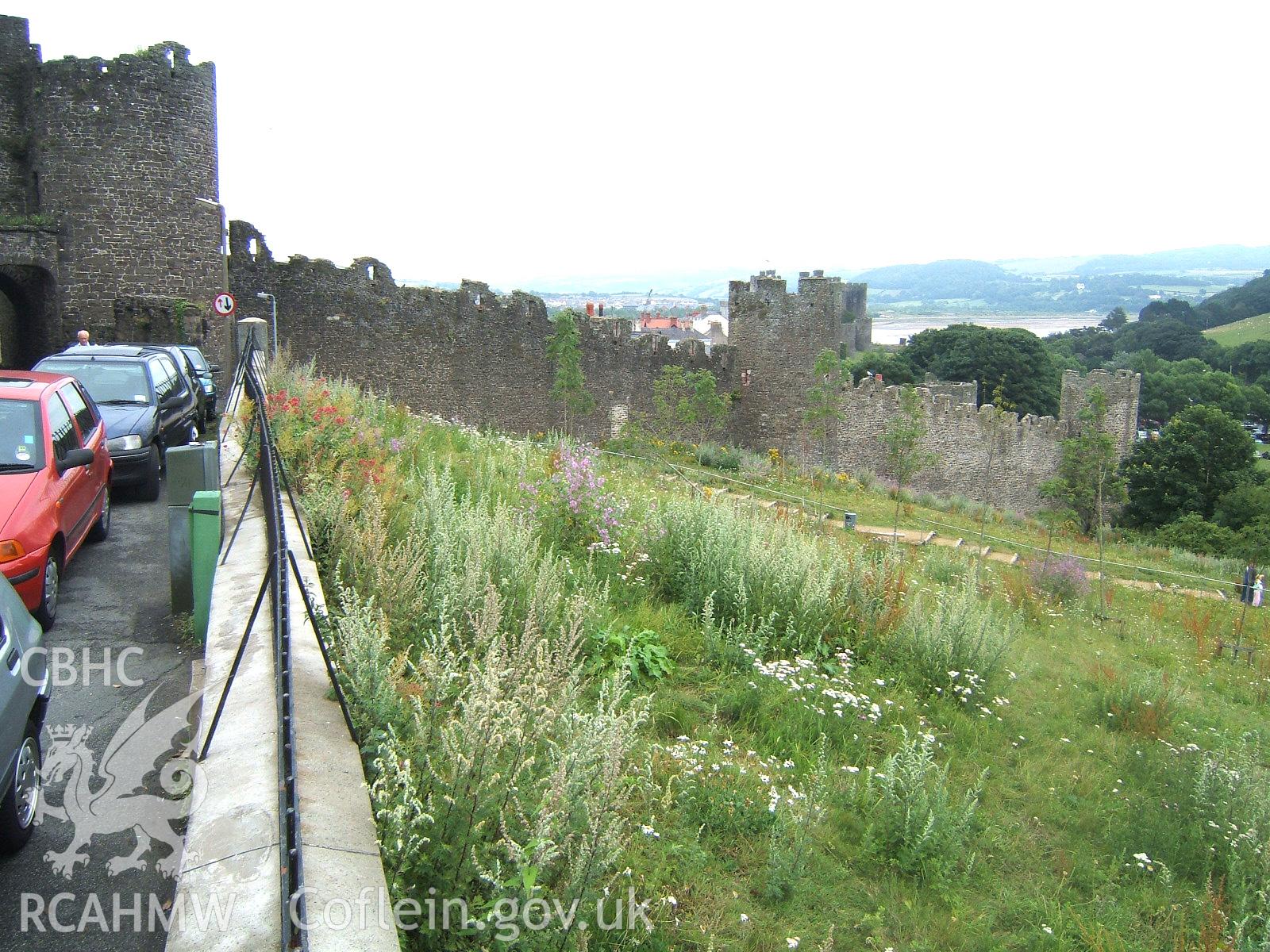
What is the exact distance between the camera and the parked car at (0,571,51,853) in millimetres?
3826

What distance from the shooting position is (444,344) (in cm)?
2467

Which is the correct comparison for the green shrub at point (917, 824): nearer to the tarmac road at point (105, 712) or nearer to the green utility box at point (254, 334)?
the tarmac road at point (105, 712)

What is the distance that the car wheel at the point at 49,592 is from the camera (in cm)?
639

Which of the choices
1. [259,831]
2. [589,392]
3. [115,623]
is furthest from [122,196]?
[259,831]

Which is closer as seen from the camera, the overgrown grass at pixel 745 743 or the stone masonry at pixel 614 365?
the overgrown grass at pixel 745 743

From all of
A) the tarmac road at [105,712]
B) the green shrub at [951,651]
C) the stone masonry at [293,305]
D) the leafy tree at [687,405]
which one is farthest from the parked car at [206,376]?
the leafy tree at [687,405]

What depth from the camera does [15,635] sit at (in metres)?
4.16

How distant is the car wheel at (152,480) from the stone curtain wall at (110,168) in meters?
9.87

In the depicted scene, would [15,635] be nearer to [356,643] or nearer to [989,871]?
[356,643]

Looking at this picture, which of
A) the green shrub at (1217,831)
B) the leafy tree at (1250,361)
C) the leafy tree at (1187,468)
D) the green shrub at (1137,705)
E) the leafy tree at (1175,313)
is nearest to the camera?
the green shrub at (1217,831)

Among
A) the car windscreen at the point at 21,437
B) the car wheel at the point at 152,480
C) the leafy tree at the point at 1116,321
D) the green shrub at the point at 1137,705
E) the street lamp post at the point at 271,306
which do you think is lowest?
the green shrub at the point at 1137,705

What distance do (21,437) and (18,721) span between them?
13.1ft

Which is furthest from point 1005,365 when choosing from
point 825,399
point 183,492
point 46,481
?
point 46,481

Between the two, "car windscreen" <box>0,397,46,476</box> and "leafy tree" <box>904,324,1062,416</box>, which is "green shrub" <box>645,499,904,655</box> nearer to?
"car windscreen" <box>0,397,46,476</box>
